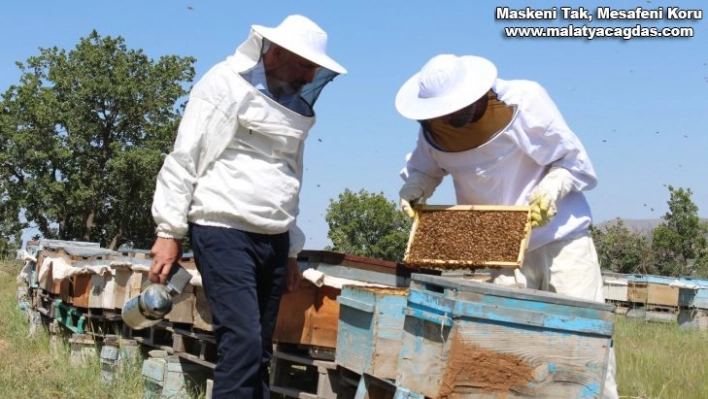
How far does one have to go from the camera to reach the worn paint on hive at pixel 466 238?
13.3ft

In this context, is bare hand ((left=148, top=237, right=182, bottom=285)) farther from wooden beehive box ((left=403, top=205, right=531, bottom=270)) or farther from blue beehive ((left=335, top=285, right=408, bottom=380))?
wooden beehive box ((left=403, top=205, right=531, bottom=270))

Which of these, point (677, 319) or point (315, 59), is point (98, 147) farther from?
point (315, 59)

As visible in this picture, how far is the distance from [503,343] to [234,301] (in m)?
1.19

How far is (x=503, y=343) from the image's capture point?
10.9 feet

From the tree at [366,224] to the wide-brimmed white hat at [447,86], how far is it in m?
23.3

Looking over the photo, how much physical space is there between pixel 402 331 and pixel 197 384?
6.62 ft

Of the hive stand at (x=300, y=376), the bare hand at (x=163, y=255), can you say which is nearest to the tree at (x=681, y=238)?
the hive stand at (x=300, y=376)

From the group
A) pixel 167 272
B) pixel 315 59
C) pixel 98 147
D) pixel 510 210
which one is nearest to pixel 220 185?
pixel 167 272

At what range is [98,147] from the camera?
106ft

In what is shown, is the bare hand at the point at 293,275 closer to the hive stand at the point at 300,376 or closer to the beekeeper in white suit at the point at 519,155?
the hive stand at the point at 300,376

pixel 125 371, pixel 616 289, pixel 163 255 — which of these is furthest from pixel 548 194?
pixel 616 289

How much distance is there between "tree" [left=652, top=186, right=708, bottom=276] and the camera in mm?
24484

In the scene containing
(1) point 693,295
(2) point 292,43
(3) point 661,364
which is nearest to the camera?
(2) point 292,43

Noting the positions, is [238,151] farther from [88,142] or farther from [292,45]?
[88,142]
